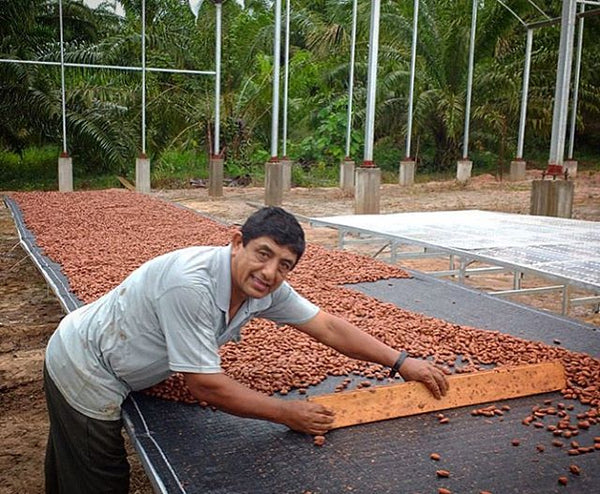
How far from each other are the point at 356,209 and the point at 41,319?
5.14m

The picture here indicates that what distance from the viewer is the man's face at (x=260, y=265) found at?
1.69m

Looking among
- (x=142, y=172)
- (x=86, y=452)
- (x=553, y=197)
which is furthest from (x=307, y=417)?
(x=142, y=172)

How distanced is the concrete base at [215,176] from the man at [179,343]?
986 cm

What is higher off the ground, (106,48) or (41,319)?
(106,48)

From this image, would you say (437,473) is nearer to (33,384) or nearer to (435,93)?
(33,384)

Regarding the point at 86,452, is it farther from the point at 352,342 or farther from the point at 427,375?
the point at 427,375

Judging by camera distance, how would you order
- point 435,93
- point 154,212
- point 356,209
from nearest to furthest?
point 154,212
point 356,209
point 435,93

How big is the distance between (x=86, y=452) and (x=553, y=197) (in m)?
7.11

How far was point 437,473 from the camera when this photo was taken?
5.37 feet

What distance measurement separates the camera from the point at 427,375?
200 cm

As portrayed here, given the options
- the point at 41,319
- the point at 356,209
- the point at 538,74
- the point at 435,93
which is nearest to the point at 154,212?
the point at 41,319

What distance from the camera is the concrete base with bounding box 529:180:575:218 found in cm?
796

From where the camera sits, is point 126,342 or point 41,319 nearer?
point 126,342

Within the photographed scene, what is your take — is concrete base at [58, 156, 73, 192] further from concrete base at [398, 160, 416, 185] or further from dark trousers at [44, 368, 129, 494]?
dark trousers at [44, 368, 129, 494]
